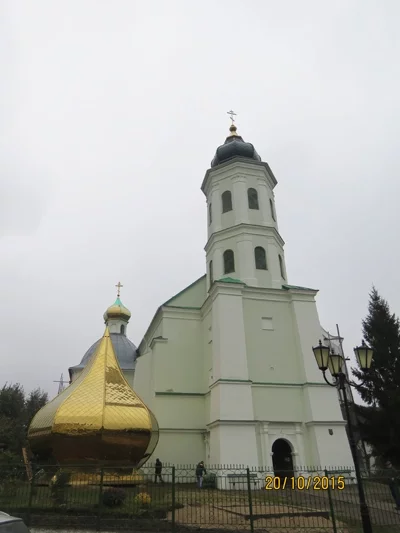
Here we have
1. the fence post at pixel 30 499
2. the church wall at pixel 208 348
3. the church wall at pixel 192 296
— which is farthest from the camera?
the church wall at pixel 192 296

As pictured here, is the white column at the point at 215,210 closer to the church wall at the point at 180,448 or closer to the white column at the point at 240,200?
the white column at the point at 240,200

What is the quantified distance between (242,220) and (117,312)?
18.5 meters

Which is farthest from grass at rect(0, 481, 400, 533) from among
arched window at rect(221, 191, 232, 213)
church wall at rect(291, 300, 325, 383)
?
arched window at rect(221, 191, 232, 213)

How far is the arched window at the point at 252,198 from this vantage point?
2283 centimetres

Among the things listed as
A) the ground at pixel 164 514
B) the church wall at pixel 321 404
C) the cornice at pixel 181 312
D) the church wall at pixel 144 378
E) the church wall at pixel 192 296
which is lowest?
the ground at pixel 164 514

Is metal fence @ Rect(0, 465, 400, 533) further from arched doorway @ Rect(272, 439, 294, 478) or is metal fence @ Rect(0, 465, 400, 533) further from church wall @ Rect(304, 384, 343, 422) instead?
arched doorway @ Rect(272, 439, 294, 478)

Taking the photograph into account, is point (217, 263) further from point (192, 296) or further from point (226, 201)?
point (226, 201)

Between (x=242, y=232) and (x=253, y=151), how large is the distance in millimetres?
5782

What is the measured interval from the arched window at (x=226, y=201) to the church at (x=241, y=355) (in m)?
0.06

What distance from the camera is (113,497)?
953 centimetres

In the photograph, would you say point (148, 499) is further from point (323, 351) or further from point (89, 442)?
point (323, 351)

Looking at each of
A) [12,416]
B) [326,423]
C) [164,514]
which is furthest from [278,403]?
[12,416]

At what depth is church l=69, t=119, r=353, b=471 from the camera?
1702 cm

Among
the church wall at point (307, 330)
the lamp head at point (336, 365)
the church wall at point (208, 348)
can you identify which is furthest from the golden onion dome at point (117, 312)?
the lamp head at point (336, 365)
